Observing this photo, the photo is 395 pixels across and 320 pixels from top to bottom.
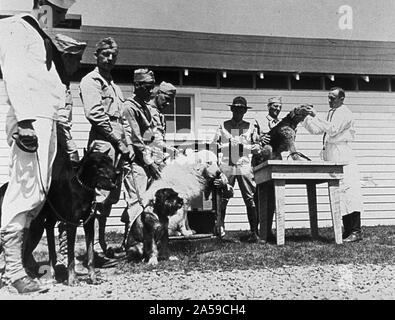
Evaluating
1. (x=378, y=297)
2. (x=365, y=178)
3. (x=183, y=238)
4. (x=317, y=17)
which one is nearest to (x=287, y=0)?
(x=317, y=17)

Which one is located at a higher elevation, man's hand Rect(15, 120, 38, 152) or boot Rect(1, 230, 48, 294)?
man's hand Rect(15, 120, 38, 152)

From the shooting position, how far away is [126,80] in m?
9.56

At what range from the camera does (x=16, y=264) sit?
12.5 ft

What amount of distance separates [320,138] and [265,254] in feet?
17.2

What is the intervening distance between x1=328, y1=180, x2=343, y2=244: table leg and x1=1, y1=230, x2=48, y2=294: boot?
13.2 feet

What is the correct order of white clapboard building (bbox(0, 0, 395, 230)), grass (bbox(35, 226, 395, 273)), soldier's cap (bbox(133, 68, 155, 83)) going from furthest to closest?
white clapboard building (bbox(0, 0, 395, 230)), soldier's cap (bbox(133, 68, 155, 83)), grass (bbox(35, 226, 395, 273))

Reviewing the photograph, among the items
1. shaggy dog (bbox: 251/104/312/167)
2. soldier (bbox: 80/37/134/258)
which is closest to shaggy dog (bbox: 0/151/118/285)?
soldier (bbox: 80/37/134/258)

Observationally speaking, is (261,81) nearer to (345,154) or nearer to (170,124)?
(170,124)

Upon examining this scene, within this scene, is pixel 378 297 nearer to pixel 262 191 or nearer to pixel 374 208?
pixel 262 191

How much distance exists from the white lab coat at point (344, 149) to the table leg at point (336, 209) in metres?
Result: 0.46

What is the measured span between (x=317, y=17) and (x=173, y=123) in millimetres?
3698

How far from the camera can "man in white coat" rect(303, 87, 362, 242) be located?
22.4ft

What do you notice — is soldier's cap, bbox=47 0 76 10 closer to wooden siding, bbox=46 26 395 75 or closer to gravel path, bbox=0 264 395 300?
gravel path, bbox=0 264 395 300

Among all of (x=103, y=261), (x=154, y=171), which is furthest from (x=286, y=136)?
(x=103, y=261)
